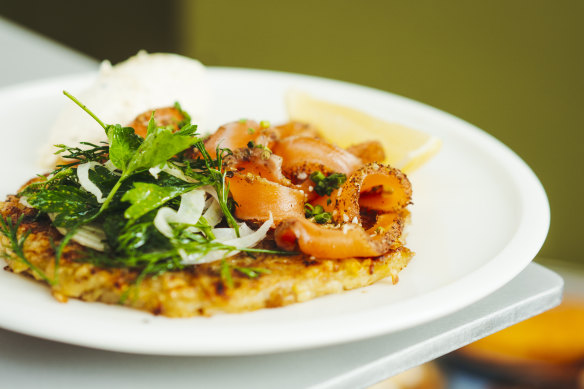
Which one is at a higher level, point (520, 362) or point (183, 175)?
point (183, 175)

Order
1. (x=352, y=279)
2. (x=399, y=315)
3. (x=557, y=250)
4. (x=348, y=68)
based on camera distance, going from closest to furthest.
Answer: (x=399, y=315) < (x=352, y=279) < (x=557, y=250) < (x=348, y=68)

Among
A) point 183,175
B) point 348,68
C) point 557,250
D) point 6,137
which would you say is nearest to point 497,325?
point 183,175

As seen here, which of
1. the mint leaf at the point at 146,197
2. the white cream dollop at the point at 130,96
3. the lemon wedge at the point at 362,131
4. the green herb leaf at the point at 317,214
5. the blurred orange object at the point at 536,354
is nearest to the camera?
the mint leaf at the point at 146,197

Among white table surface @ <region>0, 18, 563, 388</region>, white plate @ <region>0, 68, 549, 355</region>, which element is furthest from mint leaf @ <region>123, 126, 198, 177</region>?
white table surface @ <region>0, 18, 563, 388</region>

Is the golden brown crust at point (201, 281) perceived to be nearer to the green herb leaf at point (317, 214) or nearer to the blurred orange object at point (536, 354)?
the green herb leaf at point (317, 214)

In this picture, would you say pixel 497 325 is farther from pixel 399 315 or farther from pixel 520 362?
pixel 520 362

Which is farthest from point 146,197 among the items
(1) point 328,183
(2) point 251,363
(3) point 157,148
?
(1) point 328,183

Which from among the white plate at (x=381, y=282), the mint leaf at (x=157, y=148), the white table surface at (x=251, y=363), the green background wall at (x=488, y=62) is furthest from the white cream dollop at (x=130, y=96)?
the green background wall at (x=488, y=62)
